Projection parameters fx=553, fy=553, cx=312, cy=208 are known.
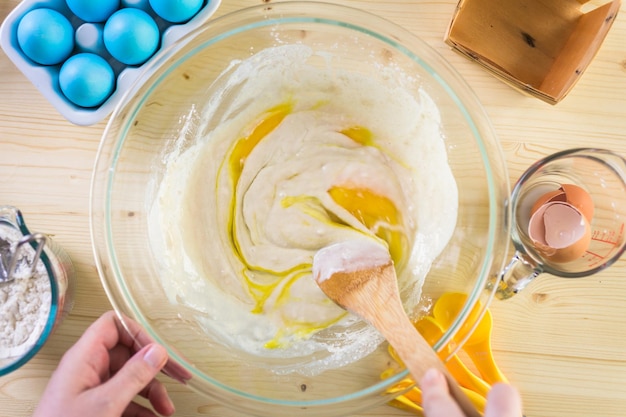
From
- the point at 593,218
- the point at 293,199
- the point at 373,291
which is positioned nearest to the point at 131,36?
the point at 293,199

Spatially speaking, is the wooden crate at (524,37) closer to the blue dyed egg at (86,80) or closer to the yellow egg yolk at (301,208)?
the yellow egg yolk at (301,208)

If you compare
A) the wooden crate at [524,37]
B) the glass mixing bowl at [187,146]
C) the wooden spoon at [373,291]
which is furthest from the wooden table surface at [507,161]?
the wooden spoon at [373,291]

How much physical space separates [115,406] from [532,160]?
950 mm

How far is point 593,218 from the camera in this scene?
116 cm

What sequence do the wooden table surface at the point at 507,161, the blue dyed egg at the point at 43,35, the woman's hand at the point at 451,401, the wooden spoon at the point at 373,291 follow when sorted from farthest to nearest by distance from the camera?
the wooden table surface at the point at 507,161
the blue dyed egg at the point at 43,35
the wooden spoon at the point at 373,291
the woman's hand at the point at 451,401

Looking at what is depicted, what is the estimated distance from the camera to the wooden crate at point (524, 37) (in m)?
1.13

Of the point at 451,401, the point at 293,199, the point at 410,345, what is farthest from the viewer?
the point at 293,199

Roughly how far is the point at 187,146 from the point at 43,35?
1.14 ft

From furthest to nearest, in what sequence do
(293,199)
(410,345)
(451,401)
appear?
(293,199) → (410,345) → (451,401)

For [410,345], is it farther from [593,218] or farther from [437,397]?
[593,218]

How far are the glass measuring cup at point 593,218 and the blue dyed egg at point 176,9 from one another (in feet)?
2.42

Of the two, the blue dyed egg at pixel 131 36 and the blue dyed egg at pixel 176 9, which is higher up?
the blue dyed egg at pixel 176 9

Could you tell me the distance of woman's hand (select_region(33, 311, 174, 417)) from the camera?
95cm

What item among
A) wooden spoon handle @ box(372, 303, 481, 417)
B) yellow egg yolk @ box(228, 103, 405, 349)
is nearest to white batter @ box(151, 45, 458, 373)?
yellow egg yolk @ box(228, 103, 405, 349)
